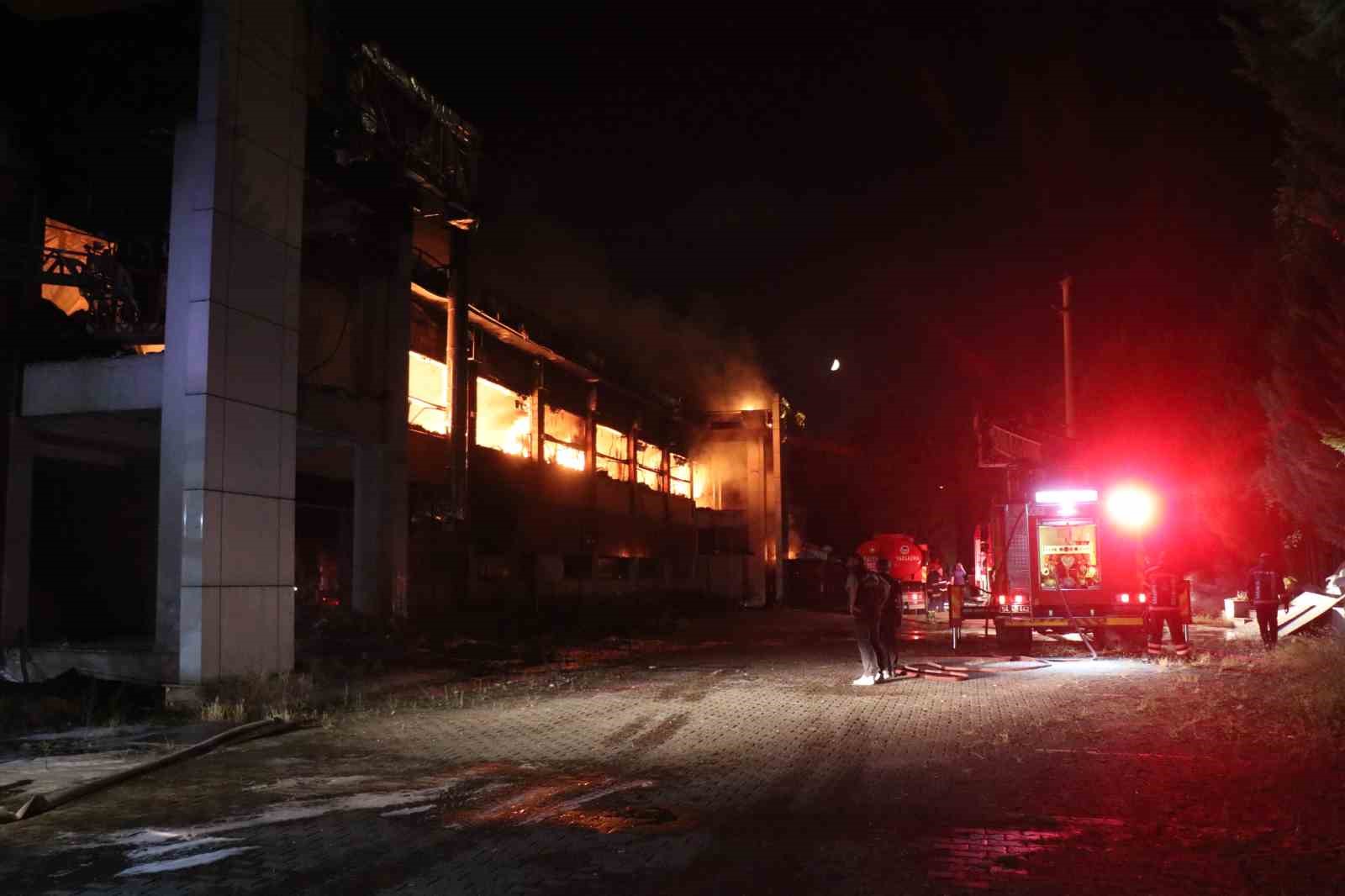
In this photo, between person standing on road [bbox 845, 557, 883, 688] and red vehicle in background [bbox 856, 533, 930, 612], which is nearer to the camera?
person standing on road [bbox 845, 557, 883, 688]

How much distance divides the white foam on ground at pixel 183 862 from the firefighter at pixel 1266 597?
16538 millimetres

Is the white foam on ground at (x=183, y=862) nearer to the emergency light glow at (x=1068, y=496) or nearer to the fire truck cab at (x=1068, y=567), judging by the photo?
the fire truck cab at (x=1068, y=567)

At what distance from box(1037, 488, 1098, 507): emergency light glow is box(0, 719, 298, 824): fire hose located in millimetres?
12911

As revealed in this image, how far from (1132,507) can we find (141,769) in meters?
15.5

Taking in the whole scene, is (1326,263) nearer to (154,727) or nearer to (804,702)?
(804,702)

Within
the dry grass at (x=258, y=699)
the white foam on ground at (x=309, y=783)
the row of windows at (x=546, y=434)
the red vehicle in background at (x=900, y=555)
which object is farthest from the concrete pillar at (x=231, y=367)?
the red vehicle in background at (x=900, y=555)

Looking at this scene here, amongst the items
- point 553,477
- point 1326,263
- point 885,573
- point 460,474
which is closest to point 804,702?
point 885,573

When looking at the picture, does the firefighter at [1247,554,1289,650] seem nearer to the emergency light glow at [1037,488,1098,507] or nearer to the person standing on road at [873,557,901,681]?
the emergency light glow at [1037,488,1098,507]

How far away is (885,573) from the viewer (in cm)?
1471

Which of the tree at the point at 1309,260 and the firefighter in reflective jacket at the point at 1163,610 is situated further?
the firefighter in reflective jacket at the point at 1163,610

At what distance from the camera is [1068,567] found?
1809 cm

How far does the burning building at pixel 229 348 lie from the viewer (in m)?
13.0

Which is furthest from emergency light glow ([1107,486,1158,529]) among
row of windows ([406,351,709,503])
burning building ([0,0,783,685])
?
row of windows ([406,351,709,503])

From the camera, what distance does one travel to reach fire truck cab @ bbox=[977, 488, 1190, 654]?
1758 cm
